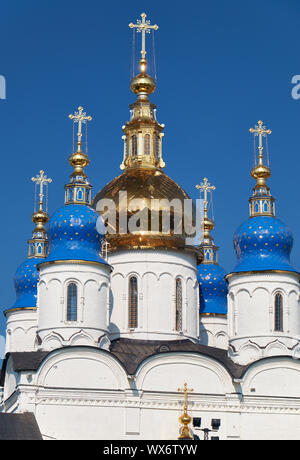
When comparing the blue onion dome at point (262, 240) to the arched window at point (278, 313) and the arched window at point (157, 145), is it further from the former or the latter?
the arched window at point (157, 145)

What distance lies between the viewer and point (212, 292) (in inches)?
1526

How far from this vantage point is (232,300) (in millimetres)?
33562

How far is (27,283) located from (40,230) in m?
2.74

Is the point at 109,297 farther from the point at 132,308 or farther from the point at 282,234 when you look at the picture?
the point at 282,234

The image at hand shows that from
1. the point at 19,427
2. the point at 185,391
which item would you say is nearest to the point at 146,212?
the point at 185,391

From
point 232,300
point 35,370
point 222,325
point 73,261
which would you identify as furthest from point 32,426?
point 222,325

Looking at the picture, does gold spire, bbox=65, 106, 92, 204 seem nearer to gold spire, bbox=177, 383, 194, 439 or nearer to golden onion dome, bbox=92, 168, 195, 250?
golden onion dome, bbox=92, 168, 195, 250

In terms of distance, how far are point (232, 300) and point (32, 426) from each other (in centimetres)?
801

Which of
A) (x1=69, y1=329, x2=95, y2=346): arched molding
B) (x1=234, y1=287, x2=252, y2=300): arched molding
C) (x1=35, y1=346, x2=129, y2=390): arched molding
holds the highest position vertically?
(x1=234, y1=287, x2=252, y2=300): arched molding

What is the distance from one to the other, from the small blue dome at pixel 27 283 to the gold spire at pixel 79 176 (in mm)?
6469

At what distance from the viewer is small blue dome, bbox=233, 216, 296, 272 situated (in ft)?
108

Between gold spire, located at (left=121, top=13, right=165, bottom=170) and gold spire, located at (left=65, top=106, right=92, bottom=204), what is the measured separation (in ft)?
9.36

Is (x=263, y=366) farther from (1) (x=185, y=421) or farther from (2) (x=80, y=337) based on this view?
(2) (x=80, y=337)

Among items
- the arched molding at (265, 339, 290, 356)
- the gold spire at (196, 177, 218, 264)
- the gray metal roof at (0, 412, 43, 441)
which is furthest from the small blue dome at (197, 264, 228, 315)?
the gray metal roof at (0, 412, 43, 441)
